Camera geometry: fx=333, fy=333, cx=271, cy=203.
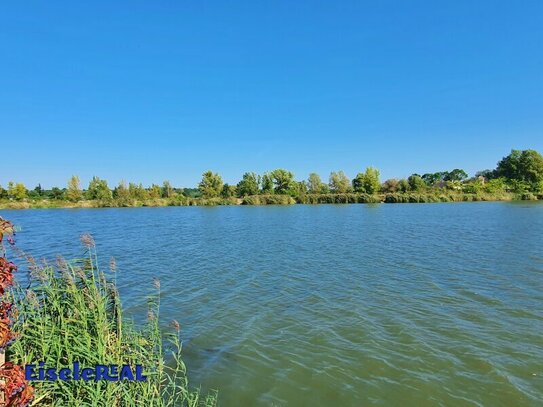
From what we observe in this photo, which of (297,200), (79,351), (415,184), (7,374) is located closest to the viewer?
(7,374)

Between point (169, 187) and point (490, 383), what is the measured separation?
10580 centimetres

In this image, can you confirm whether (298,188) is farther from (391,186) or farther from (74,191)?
(74,191)

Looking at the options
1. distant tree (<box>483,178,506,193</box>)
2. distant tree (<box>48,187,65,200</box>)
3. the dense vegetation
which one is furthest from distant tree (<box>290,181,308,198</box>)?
distant tree (<box>48,187,65,200</box>)

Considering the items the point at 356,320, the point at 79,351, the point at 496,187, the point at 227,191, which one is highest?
the point at 227,191

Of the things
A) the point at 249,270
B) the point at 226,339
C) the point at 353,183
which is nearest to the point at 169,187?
the point at 353,183

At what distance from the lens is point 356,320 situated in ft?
30.6

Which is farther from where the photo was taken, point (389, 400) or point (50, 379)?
point (389, 400)

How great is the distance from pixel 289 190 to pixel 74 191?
6167 centimetres

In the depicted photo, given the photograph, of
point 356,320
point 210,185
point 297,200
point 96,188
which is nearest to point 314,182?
point 297,200

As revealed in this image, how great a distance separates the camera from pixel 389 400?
19.1 ft

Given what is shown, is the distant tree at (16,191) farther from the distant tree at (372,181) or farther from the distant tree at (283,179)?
Result: the distant tree at (372,181)

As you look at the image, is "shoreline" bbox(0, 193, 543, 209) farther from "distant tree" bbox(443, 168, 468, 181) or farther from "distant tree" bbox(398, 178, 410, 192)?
"distant tree" bbox(443, 168, 468, 181)

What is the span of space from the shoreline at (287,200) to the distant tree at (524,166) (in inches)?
731

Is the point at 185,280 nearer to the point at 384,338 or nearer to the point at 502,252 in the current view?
the point at 384,338
